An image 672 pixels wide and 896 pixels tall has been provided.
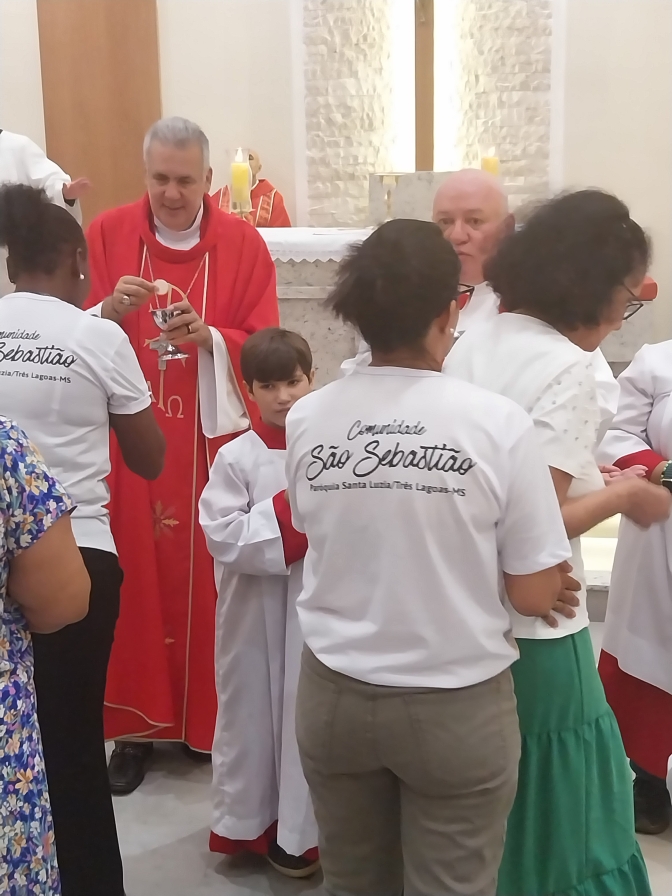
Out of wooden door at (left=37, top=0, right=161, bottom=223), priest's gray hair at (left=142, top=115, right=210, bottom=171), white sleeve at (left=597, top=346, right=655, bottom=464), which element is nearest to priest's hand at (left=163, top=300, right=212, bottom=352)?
priest's gray hair at (left=142, top=115, right=210, bottom=171)

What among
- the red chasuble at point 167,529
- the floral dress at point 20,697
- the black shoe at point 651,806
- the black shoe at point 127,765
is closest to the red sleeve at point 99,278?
the red chasuble at point 167,529

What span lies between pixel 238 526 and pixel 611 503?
838 millimetres

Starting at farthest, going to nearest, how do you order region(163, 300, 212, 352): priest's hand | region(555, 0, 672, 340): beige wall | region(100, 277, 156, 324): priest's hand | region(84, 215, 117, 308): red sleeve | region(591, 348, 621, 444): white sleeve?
region(555, 0, 672, 340): beige wall, region(84, 215, 117, 308): red sleeve, region(163, 300, 212, 352): priest's hand, region(100, 277, 156, 324): priest's hand, region(591, 348, 621, 444): white sleeve

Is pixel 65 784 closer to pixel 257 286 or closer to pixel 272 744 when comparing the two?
pixel 272 744

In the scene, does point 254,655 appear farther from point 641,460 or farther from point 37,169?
point 37,169

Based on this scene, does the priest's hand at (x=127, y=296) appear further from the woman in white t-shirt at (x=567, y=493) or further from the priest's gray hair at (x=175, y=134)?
the woman in white t-shirt at (x=567, y=493)

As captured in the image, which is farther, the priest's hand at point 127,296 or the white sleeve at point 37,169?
the white sleeve at point 37,169

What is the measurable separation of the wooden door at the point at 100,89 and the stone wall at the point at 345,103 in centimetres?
101

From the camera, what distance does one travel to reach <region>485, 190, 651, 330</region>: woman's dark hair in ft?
5.07

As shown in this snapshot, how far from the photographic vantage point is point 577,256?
5.08ft

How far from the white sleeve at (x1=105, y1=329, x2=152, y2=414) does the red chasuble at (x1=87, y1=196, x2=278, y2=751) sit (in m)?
0.84

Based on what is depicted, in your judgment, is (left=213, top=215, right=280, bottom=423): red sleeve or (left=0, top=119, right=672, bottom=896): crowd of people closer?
(left=0, top=119, right=672, bottom=896): crowd of people

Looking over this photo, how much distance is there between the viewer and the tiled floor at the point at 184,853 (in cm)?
229

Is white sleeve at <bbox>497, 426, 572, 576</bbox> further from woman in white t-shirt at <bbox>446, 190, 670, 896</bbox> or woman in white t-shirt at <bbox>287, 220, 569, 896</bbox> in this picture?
woman in white t-shirt at <bbox>446, 190, 670, 896</bbox>
